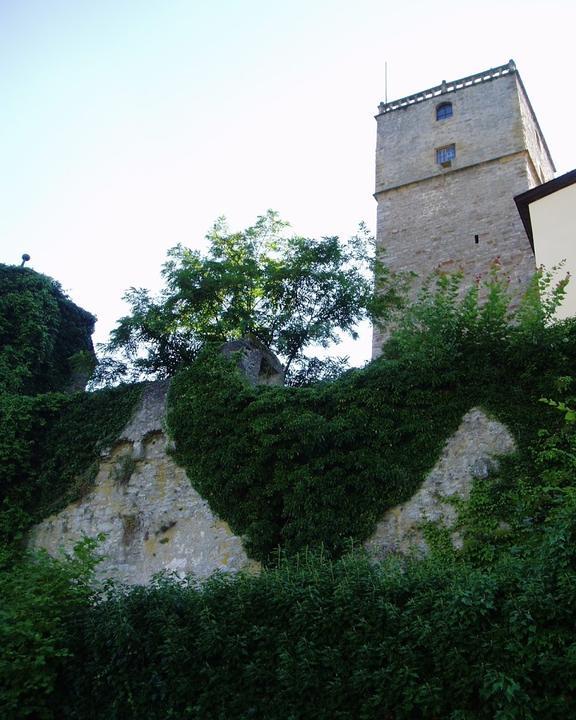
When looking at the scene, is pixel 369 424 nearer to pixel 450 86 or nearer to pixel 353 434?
pixel 353 434

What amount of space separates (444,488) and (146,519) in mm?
4958

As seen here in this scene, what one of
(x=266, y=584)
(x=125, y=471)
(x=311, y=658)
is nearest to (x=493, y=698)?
(x=311, y=658)

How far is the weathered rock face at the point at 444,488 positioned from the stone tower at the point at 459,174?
1153 centimetres

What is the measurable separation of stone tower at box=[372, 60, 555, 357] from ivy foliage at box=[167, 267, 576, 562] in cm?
1031

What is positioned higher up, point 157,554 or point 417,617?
point 157,554

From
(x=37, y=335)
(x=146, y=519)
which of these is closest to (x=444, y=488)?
(x=146, y=519)

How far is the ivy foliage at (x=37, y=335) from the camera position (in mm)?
16688

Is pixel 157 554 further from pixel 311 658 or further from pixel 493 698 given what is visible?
pixel 493 698

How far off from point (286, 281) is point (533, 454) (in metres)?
9.43

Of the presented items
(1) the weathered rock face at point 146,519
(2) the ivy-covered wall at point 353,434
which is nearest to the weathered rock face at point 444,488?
(2) the ivy-covered wall at point 353,434

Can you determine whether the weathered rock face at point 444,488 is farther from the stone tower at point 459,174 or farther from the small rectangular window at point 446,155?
the small rectangular window at point 446,155

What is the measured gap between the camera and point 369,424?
10.6m

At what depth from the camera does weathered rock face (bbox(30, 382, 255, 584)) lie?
1099cm

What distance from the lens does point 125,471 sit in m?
12.5
